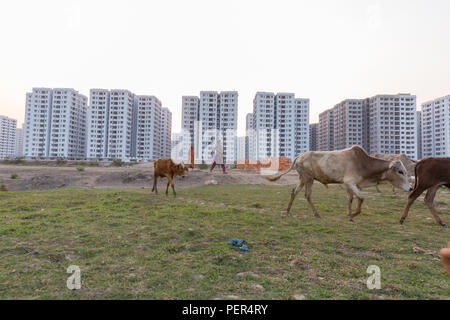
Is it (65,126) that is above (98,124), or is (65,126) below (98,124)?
below

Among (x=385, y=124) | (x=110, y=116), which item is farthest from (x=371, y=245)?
(x=385, y=124)

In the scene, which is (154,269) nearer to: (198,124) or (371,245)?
(371,245)

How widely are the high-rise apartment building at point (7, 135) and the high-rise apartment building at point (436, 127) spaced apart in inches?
8286

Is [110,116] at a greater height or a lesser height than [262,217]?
greater

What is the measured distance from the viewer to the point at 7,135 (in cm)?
12388

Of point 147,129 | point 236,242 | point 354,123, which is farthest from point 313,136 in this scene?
point 236,242

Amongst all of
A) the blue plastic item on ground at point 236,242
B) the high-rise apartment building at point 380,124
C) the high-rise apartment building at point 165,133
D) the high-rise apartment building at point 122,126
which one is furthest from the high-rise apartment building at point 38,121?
the high-rise apartment building at point 380,124

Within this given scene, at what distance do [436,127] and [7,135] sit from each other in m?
220

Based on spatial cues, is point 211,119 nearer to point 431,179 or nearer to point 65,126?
point 65,126

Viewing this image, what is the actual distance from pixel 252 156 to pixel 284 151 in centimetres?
1243

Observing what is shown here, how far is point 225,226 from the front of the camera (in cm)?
598

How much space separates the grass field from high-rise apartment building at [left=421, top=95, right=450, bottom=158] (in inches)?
4705

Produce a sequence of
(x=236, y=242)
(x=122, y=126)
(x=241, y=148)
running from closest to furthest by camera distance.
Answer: (x=236, y=242) → (x=122, y=126) → (x=241, y=148)

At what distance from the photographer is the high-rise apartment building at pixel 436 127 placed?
301 feet
